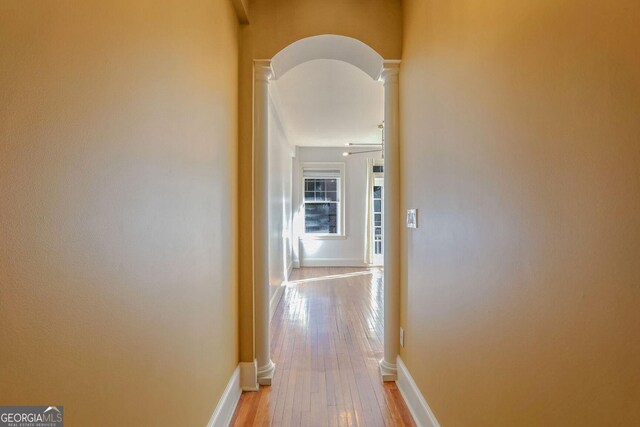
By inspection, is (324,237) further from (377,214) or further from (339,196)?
(377,214)

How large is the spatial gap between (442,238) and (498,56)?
0.84 m

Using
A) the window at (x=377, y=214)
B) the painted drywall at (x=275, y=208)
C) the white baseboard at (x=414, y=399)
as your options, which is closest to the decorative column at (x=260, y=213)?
the white baseboard at (x=414, y=399)

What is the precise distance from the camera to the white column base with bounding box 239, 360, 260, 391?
7.82 ft

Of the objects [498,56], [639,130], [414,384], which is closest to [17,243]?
[639,130]

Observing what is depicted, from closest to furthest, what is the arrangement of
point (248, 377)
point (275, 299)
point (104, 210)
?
point (104, 210), point (248, 377), point (275, 299)

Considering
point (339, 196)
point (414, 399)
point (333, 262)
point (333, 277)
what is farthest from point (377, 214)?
point (414, 399)

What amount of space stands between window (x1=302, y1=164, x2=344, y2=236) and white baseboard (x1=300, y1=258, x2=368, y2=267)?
2.00ft

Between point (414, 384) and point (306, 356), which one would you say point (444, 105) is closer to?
point (414, 384)

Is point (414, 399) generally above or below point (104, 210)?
below

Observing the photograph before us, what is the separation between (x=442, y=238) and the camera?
5.47 feet

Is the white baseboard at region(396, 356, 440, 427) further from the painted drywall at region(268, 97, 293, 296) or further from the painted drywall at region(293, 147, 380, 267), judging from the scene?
the painted drywall at region(293, 147, 380, 267)

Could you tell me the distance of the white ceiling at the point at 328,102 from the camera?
3.67 m

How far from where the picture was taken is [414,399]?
2.05 meters

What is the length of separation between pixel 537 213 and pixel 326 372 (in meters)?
2.20
